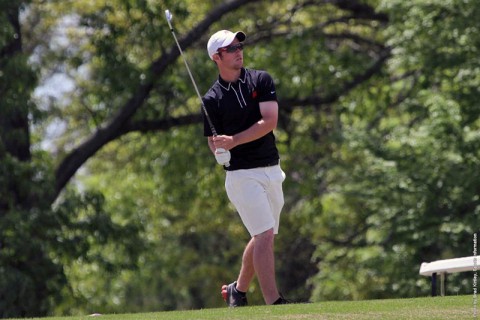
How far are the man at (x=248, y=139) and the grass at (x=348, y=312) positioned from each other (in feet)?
1.71

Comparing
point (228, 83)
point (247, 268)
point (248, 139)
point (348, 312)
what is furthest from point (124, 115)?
point (348, 312)

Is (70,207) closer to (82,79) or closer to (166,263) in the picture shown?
(82,79)

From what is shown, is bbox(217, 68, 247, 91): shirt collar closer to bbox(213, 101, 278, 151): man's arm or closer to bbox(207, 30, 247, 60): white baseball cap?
bbox(207, 30, 247, 60): white baseball cap

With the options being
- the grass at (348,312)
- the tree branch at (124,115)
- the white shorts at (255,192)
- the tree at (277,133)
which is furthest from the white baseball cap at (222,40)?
the tree branch at (124,115)

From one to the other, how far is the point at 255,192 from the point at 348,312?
1253 mm

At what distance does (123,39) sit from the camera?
83.4 feet

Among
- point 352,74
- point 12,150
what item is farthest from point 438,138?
point 12,150

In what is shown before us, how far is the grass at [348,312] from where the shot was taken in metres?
9.68

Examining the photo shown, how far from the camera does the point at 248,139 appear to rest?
10531 mm

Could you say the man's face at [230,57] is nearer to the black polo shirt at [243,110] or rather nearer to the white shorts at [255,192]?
the black polo shirt at [243,110]

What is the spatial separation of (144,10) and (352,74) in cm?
506

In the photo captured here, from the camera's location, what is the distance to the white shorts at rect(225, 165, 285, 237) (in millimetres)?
10742

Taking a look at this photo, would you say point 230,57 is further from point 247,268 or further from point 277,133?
point 277,133

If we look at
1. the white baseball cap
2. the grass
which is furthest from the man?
the grass
